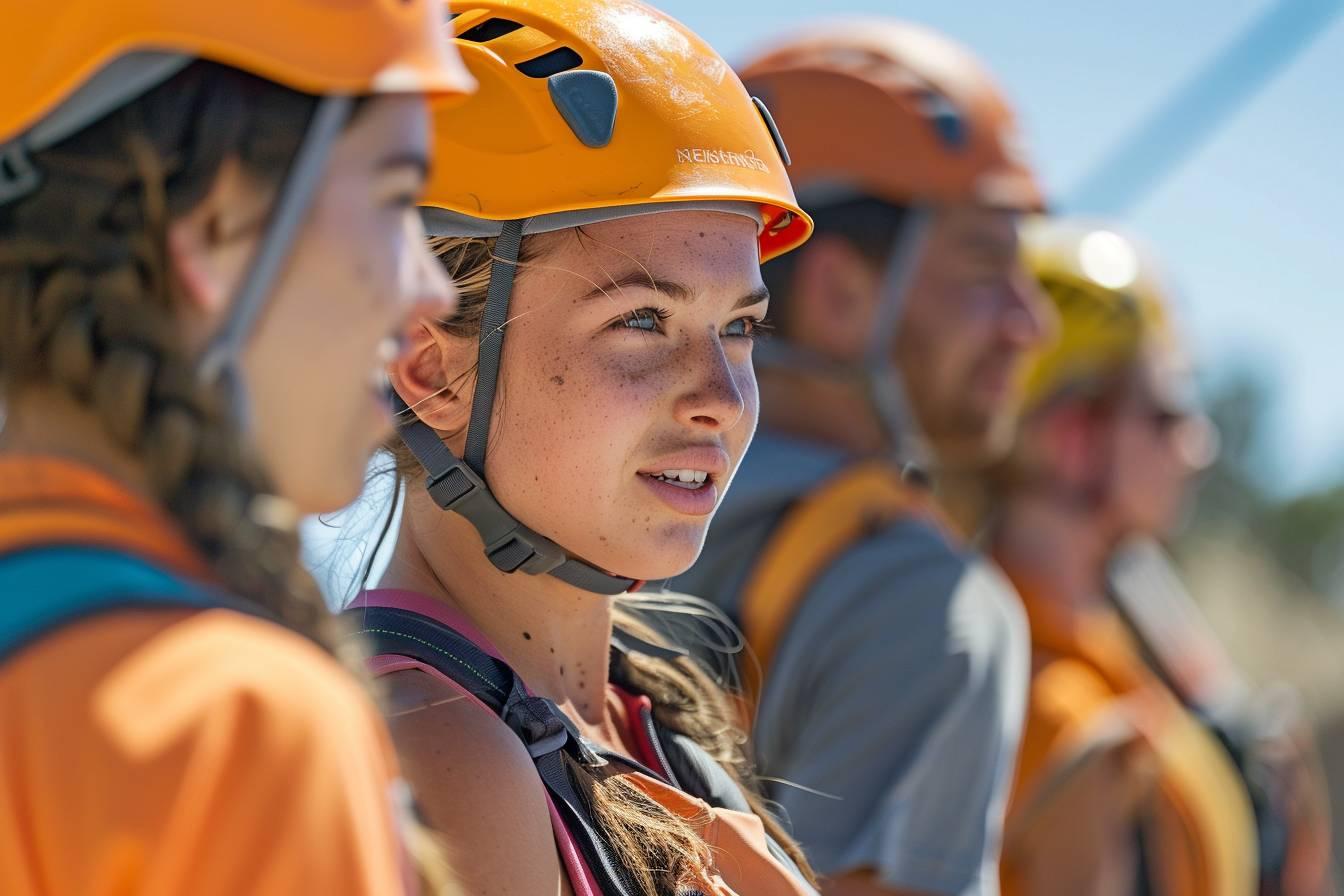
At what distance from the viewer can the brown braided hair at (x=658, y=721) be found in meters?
2.14

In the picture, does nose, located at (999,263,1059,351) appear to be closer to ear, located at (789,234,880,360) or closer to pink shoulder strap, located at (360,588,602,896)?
ear, located at (789,234,880,360)

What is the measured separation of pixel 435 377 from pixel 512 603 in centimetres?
37

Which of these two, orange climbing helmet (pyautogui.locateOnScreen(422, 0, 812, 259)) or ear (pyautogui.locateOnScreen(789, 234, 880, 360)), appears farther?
ear (pyautogui.locateOnScreen(789, 234, 880, 360))

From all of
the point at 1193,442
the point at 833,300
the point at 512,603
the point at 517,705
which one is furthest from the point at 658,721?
the point at 1193,442

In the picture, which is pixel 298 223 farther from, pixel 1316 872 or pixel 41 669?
pixel 1316 872

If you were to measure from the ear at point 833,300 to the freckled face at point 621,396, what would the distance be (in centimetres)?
223

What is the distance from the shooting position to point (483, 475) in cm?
247

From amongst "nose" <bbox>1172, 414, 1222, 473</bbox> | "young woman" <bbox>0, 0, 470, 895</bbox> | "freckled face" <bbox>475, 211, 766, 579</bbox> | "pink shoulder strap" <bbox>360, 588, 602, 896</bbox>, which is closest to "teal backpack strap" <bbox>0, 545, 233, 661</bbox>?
"young woman" <bbox>0, 0, 470, 895</bbox>

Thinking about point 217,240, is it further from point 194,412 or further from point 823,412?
point 823,412

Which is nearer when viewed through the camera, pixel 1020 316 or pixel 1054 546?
pixel 1020 316

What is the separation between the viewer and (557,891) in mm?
1979

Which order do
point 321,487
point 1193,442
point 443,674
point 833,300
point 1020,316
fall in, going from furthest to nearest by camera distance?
point 1193,442 → point 1020,316 → point 833,300 → point 443,674 → point 321,487

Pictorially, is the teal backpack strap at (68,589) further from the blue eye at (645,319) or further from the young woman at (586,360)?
the blue eye at (645,319)

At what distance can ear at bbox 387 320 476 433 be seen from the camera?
8.16ft
